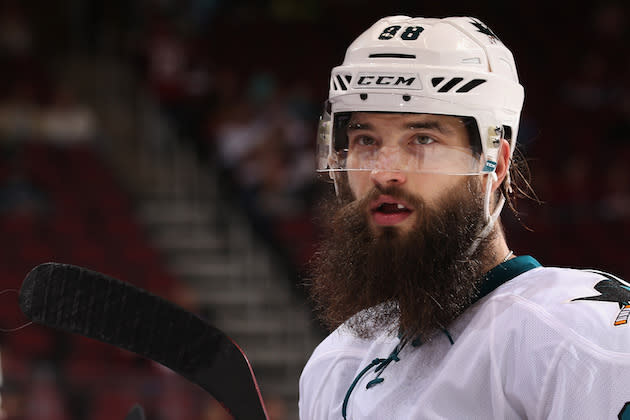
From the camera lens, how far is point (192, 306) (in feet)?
16.6

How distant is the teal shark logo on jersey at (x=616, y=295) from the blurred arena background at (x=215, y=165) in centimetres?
264

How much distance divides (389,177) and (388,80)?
0.16m

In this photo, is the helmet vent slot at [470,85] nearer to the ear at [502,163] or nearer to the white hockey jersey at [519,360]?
the ear at [502,163]

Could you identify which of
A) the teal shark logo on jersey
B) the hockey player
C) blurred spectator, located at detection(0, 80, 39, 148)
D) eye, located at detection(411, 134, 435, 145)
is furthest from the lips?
blurred spectator, located at detection(0, 80, 39, 148)

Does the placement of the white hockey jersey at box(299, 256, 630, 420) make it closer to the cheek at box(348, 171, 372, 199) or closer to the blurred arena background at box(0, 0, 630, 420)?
the cheek at box(348, 171, 372, 199)

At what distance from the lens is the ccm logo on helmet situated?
4.66ft

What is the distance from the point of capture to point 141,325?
53.1 inches

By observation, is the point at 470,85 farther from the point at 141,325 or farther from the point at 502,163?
the point at 141,325

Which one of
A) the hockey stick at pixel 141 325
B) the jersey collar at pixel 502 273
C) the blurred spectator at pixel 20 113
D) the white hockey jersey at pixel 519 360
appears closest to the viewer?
the white hockey jersey at pixel 519 360

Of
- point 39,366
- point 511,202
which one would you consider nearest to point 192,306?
point 39,366

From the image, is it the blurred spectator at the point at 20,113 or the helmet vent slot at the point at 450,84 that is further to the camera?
the blurred spectator at the point at 20,113

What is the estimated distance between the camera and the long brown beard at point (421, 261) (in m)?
1.40

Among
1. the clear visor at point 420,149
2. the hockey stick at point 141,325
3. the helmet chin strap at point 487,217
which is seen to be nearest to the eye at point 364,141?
the clear visor at point 420,149

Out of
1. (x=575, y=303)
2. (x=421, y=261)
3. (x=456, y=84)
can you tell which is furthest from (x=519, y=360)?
(x=456, y=84)
